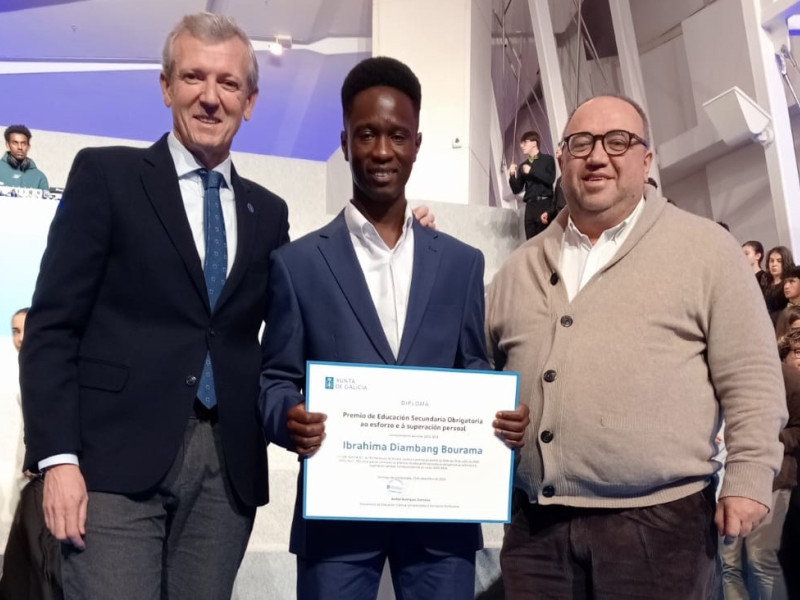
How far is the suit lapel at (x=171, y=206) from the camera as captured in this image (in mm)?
1711

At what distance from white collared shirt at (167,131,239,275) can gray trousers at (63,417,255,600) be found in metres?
0.37

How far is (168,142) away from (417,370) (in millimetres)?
721

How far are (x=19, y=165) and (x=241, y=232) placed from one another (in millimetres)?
5714

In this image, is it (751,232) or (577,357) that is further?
(751,232)

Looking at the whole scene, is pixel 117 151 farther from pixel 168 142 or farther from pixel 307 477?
pixel 307 477

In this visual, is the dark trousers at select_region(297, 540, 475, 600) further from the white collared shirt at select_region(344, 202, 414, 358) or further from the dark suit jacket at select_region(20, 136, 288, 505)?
the white collared shirt at select_region(344, 202, 414, 358)

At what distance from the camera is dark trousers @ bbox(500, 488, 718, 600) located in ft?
5.94

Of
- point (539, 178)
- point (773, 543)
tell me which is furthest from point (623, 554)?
point (539, 178)

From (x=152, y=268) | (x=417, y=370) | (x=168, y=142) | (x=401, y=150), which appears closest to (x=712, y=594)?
(x=417, y=370)

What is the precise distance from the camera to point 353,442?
1671mm

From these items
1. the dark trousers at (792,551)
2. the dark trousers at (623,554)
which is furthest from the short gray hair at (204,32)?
the dark trousers at (792,551)

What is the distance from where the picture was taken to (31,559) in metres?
3.05

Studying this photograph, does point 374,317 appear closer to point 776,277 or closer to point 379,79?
point 379,79

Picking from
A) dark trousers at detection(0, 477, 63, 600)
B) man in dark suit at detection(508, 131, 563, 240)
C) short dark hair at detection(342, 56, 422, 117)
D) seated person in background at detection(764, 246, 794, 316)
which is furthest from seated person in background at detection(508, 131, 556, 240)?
short dark hair at detection(342, 56, 422, 117)
